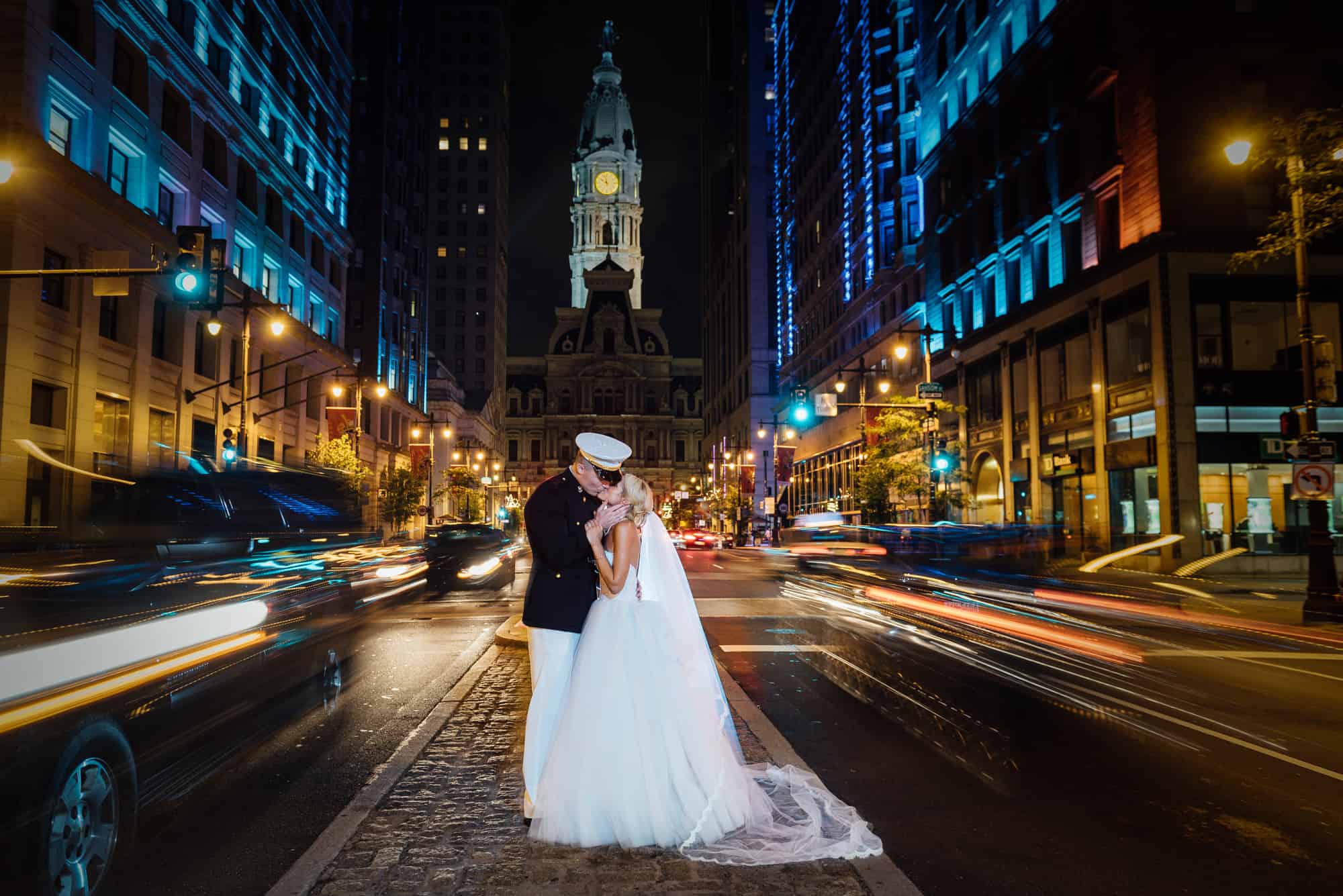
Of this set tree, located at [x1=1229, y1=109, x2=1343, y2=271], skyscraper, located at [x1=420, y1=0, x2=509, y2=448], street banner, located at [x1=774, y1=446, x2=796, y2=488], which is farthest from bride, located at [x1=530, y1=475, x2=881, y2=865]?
skyscraper, located at [x1=420, y1=0, x2=509, y2=448]

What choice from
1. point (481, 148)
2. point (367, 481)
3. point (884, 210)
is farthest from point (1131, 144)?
point (481, 148)

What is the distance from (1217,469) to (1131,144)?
10.2m

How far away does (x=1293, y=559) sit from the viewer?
2862 cm

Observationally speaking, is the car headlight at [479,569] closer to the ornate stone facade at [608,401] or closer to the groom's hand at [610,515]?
the groom's hand at [610,515]

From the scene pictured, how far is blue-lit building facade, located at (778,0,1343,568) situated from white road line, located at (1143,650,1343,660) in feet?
28.6

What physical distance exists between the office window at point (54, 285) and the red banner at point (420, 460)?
27.9m

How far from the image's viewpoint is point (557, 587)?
555 cm

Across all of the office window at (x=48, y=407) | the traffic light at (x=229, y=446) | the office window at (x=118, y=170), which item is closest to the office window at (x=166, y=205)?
the office window at (x=118, y=170)

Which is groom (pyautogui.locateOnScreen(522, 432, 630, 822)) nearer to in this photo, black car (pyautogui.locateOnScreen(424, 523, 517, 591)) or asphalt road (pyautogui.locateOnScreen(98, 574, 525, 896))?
asphalt road (pyautogui.locateOnScreen(98, 574, 525, 896))

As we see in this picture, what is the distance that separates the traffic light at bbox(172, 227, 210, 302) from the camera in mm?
15727

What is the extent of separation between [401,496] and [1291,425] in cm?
4872

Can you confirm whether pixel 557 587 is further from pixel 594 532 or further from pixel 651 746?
pixel 651 746

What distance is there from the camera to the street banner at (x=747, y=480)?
238 ft

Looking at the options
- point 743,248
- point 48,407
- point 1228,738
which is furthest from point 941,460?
point 743,248
